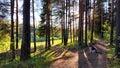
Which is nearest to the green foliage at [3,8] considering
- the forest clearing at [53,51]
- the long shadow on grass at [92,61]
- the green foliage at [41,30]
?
the forest clearing at [53,51]

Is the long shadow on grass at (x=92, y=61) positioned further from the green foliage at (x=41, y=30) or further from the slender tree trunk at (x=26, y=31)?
the green foliage at (x=41, y=30)

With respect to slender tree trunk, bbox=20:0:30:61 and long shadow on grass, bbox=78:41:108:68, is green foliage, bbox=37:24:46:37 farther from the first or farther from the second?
slender tree trunk, bbox=20:0:30:61

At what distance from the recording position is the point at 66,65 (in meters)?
13.3

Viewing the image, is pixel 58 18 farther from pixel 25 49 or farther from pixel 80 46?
pixel 25 49

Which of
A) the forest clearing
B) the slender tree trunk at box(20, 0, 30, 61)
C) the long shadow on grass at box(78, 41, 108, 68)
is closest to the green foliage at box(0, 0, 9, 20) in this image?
the forest clearing

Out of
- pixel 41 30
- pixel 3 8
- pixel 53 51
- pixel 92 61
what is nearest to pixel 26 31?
pixel 92 61

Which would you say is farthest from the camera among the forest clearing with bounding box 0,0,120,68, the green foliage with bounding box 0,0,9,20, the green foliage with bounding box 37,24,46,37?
the green foliage with bounding box 37,24,46,37

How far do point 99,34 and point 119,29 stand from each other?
130 feet

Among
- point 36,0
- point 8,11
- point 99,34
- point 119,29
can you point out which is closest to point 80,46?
point 36,0

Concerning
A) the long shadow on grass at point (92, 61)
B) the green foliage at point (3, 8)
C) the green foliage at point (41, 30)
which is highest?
the green foliage at point (3, 8)

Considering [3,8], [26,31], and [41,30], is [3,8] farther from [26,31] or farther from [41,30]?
[41,30]

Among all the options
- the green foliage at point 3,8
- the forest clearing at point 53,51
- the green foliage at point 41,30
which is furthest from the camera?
the green foliage at point 41,30

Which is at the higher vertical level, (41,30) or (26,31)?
(26,31)

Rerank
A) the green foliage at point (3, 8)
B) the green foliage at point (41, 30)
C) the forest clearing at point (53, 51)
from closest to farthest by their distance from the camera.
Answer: the forest clearing at point (53, 51), the green foliage at point (3, 8), the green foliage at point (41, 30)
